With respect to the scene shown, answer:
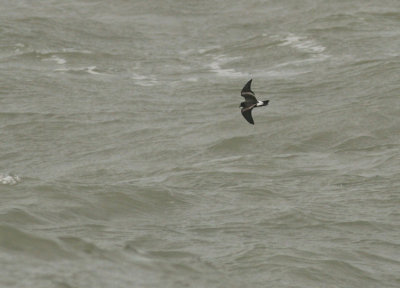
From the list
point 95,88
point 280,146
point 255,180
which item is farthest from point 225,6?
point 255,180

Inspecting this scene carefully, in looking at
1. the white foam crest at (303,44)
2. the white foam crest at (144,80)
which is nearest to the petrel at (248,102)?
the white foam crest at (144,80)

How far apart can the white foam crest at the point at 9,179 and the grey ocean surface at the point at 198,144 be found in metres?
0.12

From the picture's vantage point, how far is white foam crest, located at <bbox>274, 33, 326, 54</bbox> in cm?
3012

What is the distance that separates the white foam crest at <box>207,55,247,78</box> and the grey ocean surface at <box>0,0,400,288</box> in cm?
11

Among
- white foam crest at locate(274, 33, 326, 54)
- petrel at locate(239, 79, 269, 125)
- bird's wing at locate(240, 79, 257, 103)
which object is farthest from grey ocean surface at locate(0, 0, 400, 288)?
bird's wing at locate(240, 79, 257, 103)

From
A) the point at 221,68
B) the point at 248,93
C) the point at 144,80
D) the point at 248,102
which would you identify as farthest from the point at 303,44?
the point at 248,93

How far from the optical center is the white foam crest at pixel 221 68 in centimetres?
2872

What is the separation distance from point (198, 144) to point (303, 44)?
8.18m

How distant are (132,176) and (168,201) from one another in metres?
2.40

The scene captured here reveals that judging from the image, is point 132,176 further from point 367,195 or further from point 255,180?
point 367,195

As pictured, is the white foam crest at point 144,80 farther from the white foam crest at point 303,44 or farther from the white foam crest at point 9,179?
the white foam crest at point 9,179

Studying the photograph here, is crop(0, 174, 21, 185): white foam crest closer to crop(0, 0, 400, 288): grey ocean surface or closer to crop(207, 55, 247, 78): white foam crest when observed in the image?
crop(0, 0, 400, 288): grey ocean surface

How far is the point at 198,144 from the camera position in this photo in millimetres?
23406

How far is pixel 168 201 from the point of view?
18.9 m
